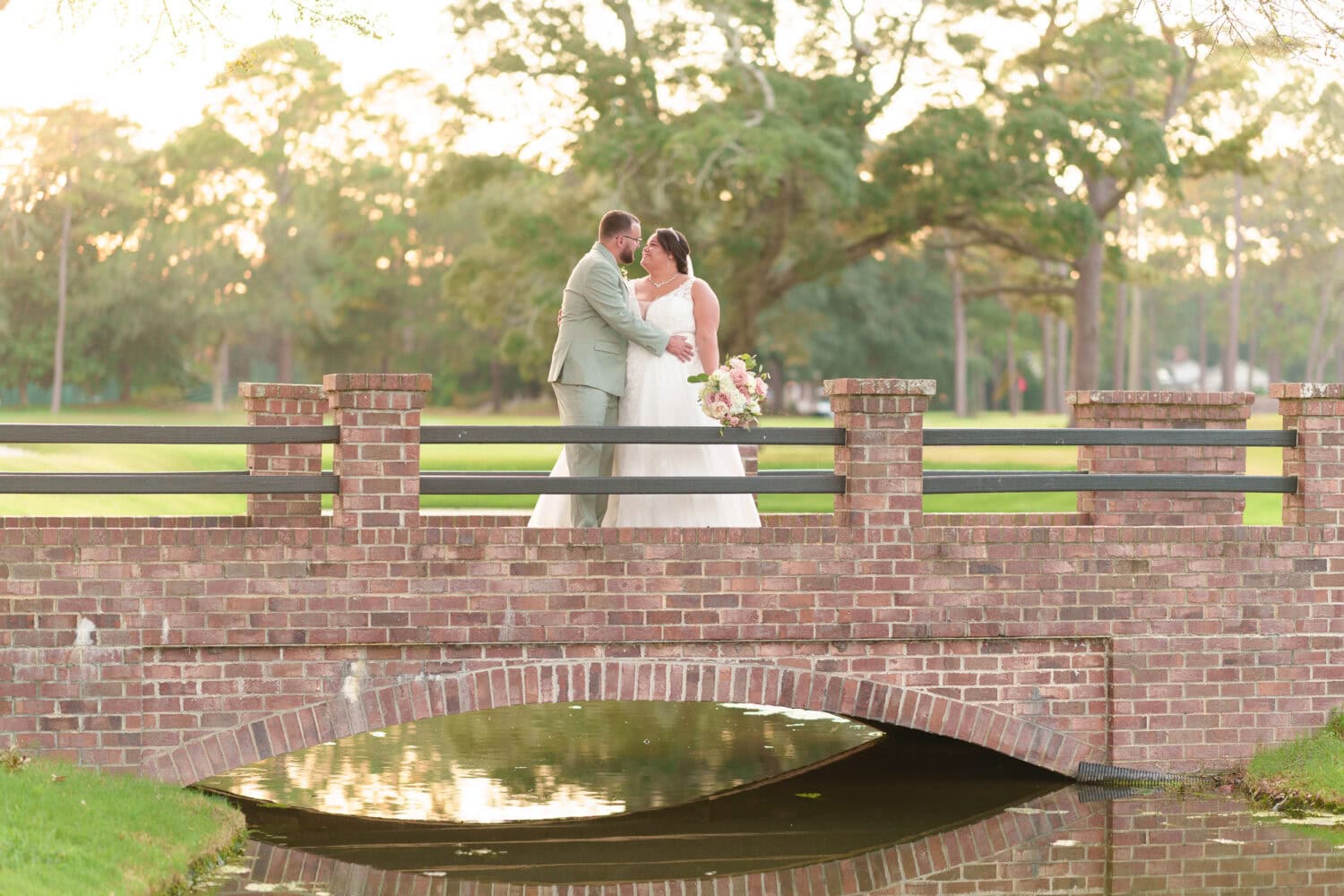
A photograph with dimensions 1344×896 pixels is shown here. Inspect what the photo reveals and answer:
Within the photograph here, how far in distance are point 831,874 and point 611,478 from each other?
2.21 metres

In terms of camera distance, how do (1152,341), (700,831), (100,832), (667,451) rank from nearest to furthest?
(100,832), (700,831), (667,451), (1152,341)

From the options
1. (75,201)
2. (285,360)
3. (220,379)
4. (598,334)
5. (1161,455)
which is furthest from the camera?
(285,360)

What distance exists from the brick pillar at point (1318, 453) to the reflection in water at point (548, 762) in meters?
3.25

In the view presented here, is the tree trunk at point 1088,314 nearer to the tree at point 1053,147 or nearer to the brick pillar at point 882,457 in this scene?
the tree at point 1053,147

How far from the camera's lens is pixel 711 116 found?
29.2 metres

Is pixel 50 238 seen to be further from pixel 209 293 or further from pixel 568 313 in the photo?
pixel 568 313

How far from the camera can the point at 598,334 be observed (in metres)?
9.43

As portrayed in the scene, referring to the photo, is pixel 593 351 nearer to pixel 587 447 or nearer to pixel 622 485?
pixel 587 447

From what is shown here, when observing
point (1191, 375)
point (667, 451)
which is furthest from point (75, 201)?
point (1191, 375)

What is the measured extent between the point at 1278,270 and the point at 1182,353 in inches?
1372

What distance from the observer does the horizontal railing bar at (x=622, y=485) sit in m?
8.61

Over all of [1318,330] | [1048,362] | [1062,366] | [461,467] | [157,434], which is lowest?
[157,434]

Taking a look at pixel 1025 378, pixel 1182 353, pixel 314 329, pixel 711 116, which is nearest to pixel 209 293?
pixel 314 329

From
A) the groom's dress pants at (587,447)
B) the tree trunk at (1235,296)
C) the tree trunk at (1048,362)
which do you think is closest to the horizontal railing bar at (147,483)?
the groom's dress pants at (587,447)
